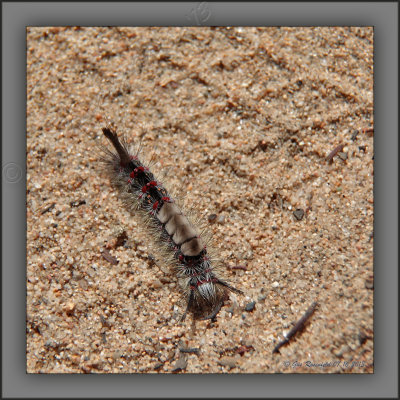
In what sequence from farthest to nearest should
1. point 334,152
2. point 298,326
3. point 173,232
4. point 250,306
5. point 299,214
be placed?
point 334,152
point 299,214
point 173,232
point 250,306
point 298,326

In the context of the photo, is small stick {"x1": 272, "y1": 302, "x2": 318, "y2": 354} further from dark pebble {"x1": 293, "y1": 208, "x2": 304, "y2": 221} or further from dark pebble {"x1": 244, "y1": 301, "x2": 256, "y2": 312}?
dark pebble {"x1": 293, "y1": 208, "x2": 304, "y2": 221}

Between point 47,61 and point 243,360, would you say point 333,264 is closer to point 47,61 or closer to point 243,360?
point 243,360

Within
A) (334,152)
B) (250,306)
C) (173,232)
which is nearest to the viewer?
(250,306)

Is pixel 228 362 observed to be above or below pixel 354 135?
below

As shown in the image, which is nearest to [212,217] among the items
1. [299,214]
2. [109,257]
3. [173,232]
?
[173,232]

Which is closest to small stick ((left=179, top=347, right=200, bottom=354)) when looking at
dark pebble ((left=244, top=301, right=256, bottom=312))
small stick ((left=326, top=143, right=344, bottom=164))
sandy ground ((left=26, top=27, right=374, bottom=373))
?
sandy ground ((left=26, top=27, right=374, bottom=373))

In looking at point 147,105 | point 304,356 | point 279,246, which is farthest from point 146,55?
point 304,356

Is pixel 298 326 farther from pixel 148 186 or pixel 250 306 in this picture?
pixel 148 186
